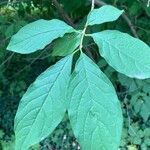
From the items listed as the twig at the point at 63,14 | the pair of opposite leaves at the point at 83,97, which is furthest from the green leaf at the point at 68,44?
the twig at the point at 63,14

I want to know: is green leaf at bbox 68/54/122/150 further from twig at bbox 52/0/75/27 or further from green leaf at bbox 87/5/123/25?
twig at bbox 52/0/75/27

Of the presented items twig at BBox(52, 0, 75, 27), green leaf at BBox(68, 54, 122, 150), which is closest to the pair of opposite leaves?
green leaf at BBox(68, 54, 122, 150)

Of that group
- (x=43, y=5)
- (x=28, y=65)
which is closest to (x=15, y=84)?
(x=28, y=65)

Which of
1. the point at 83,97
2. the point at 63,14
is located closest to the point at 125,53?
the point at 83,97

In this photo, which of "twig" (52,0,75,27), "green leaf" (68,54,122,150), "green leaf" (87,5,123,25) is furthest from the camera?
"twig" (52,0,75,27)

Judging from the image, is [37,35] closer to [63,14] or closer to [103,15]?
[103,15]

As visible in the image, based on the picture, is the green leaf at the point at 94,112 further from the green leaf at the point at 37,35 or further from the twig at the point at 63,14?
the twig at the point at 63,14
